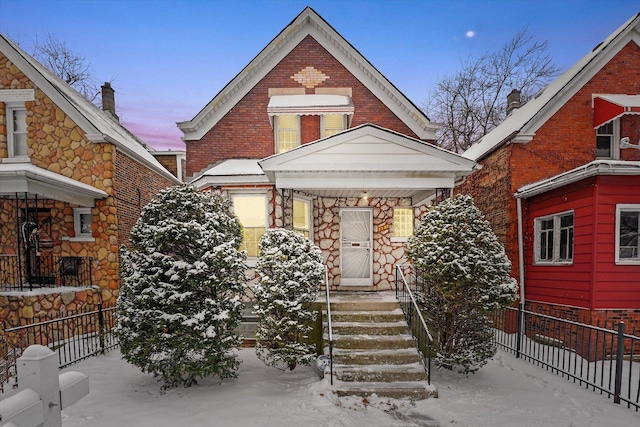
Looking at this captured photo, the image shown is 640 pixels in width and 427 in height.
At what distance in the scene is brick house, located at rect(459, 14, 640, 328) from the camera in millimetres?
7547

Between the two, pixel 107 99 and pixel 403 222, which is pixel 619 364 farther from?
pixel 107 99

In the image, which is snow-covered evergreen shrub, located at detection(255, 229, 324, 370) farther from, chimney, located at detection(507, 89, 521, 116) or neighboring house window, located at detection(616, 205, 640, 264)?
chimney, located at detection(507, 89, 521, 116)

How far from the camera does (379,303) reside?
7133mm

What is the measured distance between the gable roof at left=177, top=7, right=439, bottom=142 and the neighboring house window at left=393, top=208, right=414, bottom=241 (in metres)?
2.72

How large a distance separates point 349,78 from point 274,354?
358 inches

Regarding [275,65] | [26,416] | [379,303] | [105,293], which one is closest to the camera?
[26,416]

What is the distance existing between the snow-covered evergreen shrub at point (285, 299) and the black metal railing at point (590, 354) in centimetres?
426

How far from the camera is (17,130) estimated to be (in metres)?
10.4

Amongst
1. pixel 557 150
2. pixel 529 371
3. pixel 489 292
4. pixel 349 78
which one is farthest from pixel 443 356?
pixel 349 78

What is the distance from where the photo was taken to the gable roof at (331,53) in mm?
10781

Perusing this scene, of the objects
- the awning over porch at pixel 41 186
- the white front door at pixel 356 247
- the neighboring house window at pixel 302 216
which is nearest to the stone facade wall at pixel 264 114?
the neighboring house window at pixel 302 216

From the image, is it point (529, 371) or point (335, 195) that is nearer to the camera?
point (529, 371)

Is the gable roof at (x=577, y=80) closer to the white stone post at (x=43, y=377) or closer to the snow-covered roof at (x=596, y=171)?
the snow-covered roof at (x=596, y=171)

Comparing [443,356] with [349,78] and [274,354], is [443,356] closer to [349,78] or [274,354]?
[274,354]
